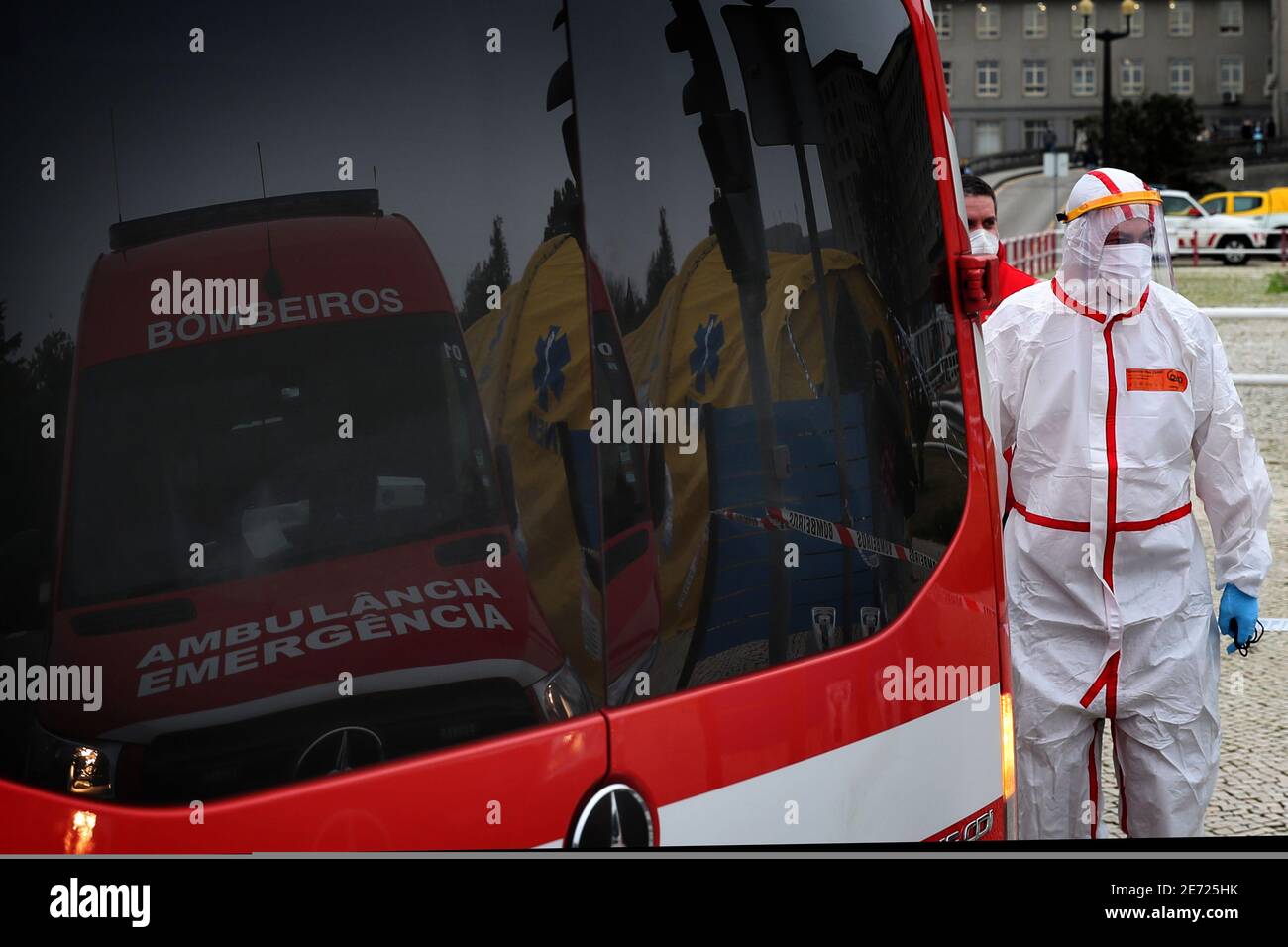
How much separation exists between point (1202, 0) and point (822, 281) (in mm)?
93958

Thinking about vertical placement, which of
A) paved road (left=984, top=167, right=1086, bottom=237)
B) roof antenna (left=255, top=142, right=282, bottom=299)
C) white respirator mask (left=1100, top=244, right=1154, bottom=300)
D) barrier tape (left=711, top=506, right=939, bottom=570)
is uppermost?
paved road (left=984, top=167, right=1086, bottom=237)

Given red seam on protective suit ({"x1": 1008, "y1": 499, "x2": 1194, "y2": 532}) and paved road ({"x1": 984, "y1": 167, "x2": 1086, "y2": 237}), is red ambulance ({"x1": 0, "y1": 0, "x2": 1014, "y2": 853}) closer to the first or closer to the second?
red seam on protective suit ({"x1": 1008, "y1": 499, "x2": 1194, "y2": 532})

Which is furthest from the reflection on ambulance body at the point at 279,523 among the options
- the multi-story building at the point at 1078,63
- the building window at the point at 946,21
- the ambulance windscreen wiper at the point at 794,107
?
the building window at the point at 946,21

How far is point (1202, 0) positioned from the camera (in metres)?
87.2

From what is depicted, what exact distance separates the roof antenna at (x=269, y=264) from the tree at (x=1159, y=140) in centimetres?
6756

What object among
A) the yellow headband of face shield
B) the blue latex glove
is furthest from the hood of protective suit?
the blue latex glove

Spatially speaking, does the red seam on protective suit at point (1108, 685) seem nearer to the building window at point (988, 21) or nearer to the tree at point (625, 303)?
the tree at point (625, 303)

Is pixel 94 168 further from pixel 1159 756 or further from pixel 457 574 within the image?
pixel 1159 756

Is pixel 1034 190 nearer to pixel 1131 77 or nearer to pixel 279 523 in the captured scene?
pixel 1131 77

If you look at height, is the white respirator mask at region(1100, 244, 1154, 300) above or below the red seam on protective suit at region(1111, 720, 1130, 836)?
above

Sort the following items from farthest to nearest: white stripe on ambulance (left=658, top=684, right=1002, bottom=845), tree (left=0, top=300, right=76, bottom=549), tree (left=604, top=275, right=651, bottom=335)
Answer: white stripe on ambulance (left=658, top=684, right=1002, bottom=845)
tree (left=604, top=275, right=651, bottom=335)
tree (left=0, top=300, right=76, bottom=549)

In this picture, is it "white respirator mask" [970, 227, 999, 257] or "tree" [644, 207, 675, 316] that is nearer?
"tree" [644, 207, 675, 316]

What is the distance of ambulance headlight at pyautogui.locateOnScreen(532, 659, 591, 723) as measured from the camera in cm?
198
